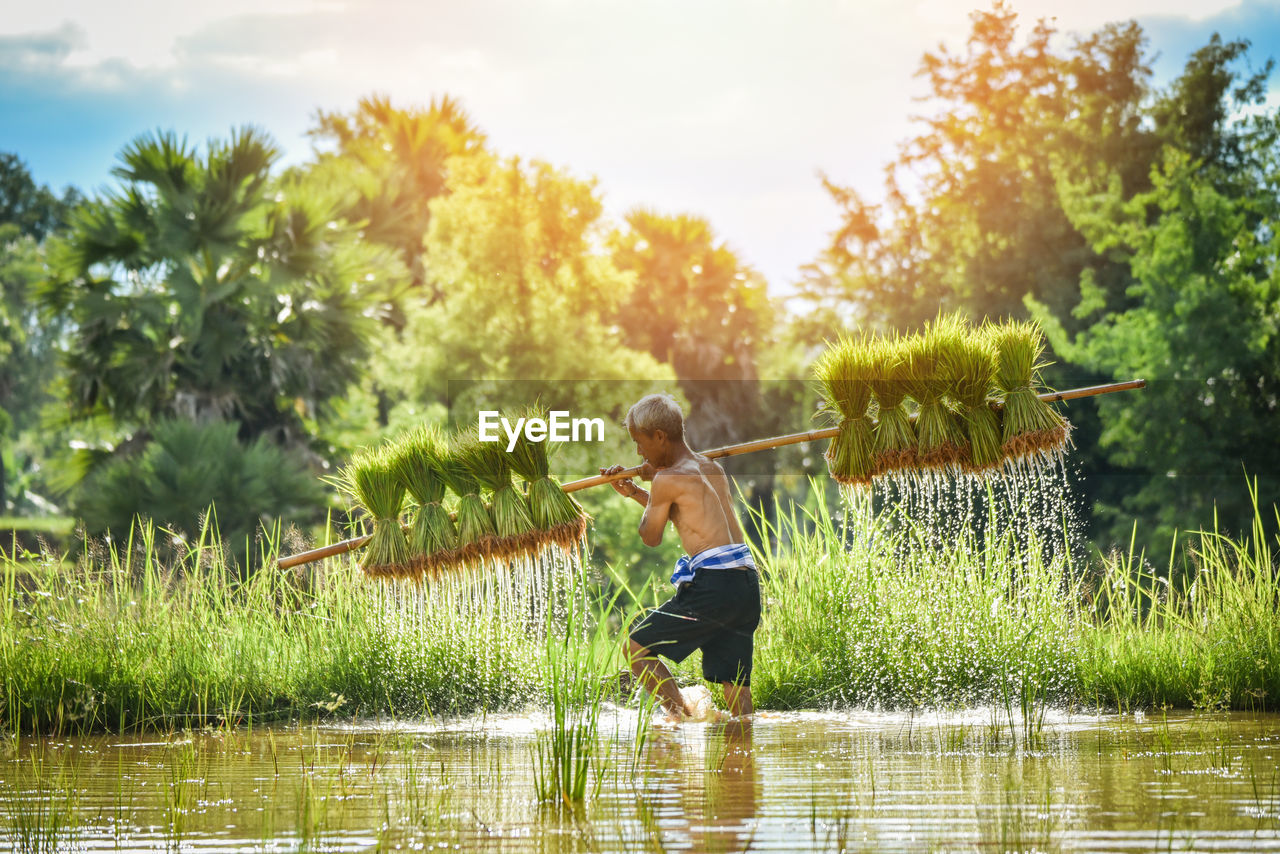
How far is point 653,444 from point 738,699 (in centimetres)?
142

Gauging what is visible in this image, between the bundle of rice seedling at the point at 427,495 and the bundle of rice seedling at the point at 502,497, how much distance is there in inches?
7.8

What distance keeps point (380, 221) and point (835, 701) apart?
28.3m

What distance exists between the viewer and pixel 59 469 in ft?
77.0

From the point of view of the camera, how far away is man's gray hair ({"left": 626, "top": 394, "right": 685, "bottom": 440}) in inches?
261

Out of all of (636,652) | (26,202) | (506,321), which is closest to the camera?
(636,652)

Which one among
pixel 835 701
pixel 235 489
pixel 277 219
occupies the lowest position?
pixel 835 701

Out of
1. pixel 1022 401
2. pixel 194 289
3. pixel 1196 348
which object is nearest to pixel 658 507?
pixel 1022 401

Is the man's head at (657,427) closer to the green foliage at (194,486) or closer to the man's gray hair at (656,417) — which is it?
the man's gray hair at (656,417)

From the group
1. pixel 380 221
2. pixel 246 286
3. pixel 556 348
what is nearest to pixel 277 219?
pixel 246 286

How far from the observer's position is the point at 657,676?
259 inches

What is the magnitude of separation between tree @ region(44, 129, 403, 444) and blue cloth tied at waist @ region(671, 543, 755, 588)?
16.8m

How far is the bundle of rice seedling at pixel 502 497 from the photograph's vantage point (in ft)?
22.3

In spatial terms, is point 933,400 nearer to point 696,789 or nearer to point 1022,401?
point 1022,401

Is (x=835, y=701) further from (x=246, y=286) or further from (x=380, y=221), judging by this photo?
(x=380, y=221)
